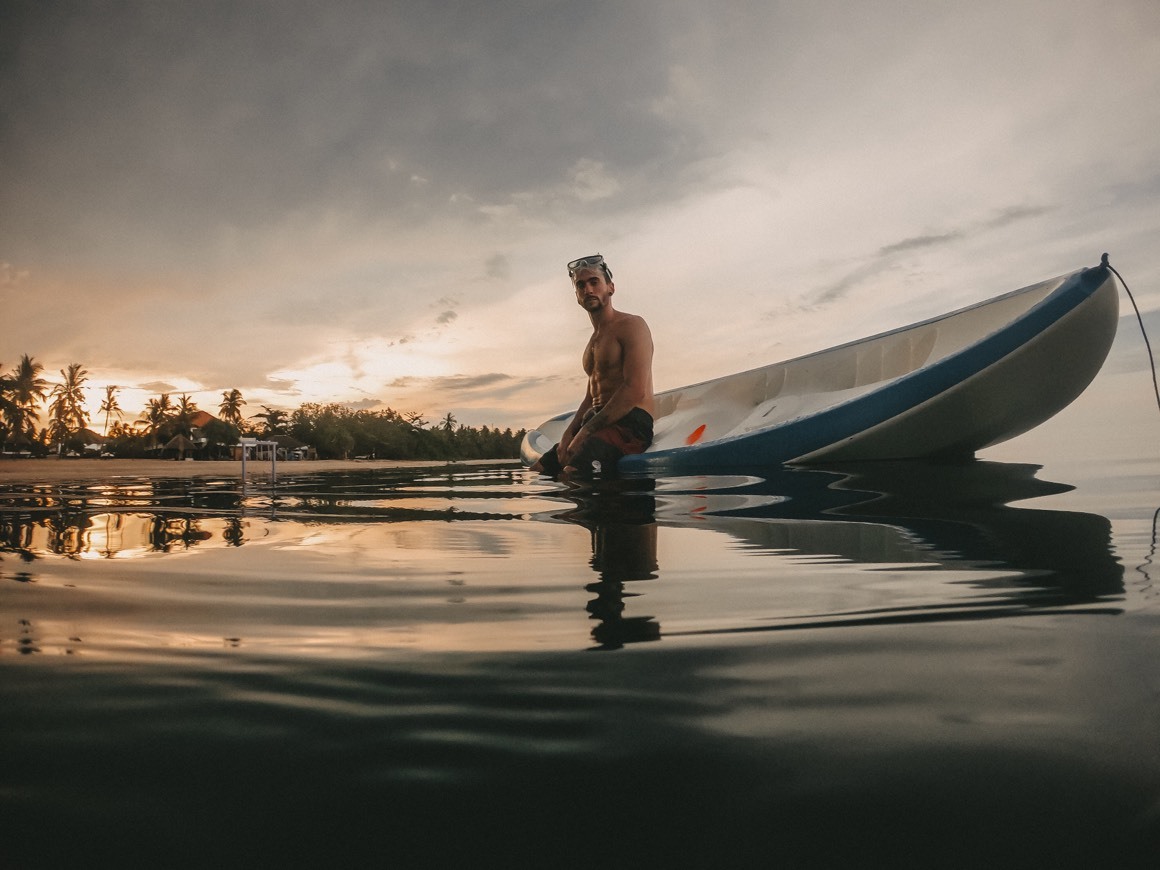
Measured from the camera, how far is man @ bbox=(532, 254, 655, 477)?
469cm

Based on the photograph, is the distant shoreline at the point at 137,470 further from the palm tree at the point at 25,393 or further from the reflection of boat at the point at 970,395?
the palm tree at the point at 25,393

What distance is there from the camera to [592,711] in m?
0.58

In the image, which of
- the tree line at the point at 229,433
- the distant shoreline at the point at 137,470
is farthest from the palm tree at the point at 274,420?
the distant shoreline at the point at 137,470

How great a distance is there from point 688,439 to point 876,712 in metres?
6.03

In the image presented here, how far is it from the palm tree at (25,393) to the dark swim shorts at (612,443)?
37.2 metres

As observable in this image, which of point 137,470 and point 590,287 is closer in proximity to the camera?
point 590,287

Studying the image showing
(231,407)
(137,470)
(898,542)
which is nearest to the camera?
(898,542)

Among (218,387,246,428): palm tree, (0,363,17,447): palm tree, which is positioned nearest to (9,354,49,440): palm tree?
(0,363,17,447): palm tree

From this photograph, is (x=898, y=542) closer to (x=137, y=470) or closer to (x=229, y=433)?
(x=137, y=470)

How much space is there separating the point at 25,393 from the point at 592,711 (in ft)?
136

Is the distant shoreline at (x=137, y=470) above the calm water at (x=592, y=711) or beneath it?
above

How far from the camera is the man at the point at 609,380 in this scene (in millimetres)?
4688

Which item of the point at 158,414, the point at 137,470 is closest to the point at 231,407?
the point at 158,414

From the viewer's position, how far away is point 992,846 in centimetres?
39
